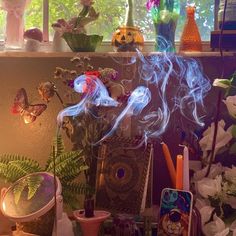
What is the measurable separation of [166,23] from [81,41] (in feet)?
0.95

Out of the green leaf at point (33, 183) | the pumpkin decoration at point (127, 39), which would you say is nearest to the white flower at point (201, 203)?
the green leaf at point (33, 183)

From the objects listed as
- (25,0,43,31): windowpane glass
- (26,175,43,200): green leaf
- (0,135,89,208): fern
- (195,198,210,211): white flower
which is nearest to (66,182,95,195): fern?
(0,135,89,208): fern

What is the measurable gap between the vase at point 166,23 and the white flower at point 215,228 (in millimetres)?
594

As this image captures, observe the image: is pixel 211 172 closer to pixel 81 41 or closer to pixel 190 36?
pixel 190 36

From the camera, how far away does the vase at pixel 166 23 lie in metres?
1.50

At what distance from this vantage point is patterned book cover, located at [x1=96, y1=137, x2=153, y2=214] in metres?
1.33

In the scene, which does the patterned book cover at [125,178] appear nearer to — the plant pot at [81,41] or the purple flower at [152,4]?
the plant pot at [81,41]

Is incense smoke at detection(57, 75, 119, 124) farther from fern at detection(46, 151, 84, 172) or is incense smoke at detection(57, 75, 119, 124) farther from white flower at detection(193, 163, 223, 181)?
white flower at detection(193, 163, 223, 181)

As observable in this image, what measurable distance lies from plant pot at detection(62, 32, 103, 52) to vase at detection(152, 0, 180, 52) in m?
0.21

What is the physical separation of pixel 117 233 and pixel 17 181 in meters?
0.33

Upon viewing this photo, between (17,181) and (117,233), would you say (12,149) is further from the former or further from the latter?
(117,233)

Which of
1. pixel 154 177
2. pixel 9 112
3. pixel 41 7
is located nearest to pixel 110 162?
pixel 154 177

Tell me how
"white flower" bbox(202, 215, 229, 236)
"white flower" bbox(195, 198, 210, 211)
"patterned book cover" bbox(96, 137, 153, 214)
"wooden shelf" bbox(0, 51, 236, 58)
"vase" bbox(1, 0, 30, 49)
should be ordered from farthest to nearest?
1. "vase" bbox(1, 0, 30, 49)
2. "wooden shelf" bbox(0, 51, 236, 58)
3. "patterned book cover" bbox(96, 137, 153, 214)
4. "white flower" bbox(195, 198, 210, 211)
5. "white flower" bbox(202, 215, 229, 236)

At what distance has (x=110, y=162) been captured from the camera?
1379 millimetres
